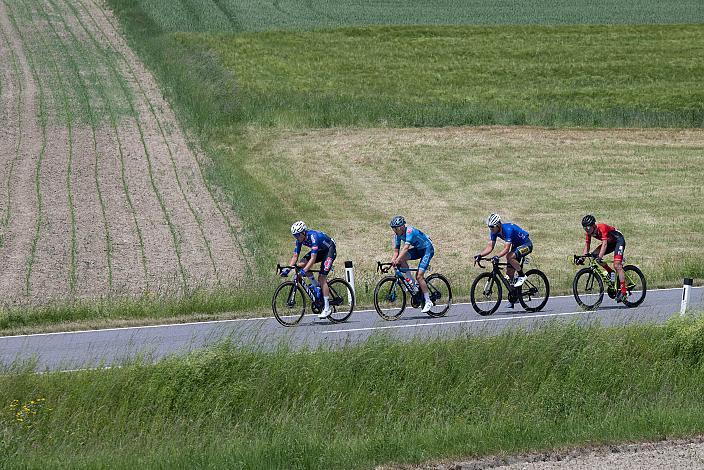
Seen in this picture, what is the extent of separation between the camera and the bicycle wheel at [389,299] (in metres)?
20.8

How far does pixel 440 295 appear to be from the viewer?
21.0 m

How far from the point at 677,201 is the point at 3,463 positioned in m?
24.7

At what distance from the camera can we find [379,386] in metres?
15.3

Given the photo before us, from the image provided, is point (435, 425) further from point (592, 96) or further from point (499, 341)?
point (592, 96)

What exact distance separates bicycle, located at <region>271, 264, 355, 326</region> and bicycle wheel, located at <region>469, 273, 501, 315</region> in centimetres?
225

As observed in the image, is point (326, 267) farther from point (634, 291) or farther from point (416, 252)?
point (634, 291)

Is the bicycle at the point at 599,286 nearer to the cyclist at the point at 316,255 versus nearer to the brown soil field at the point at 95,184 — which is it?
the cyclist at the point at 316,255

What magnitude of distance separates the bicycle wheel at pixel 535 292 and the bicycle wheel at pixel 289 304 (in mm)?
4024

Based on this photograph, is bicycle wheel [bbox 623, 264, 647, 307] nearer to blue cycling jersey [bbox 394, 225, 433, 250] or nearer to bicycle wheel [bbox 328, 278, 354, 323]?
blue cycling jersey [bbox 394, 225, 433, 250]

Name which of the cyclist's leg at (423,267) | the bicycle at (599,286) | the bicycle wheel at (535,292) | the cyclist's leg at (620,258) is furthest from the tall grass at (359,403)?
the bicycle at (599,286)

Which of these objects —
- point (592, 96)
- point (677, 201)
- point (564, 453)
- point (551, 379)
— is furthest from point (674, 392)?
point (592, 96)

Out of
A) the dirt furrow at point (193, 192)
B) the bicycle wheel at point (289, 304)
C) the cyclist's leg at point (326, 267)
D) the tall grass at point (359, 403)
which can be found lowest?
the dirt furrow at point (193, 192)

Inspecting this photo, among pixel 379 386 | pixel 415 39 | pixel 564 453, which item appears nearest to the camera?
pixel 564 453

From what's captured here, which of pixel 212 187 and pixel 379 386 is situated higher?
pixel 379 386
